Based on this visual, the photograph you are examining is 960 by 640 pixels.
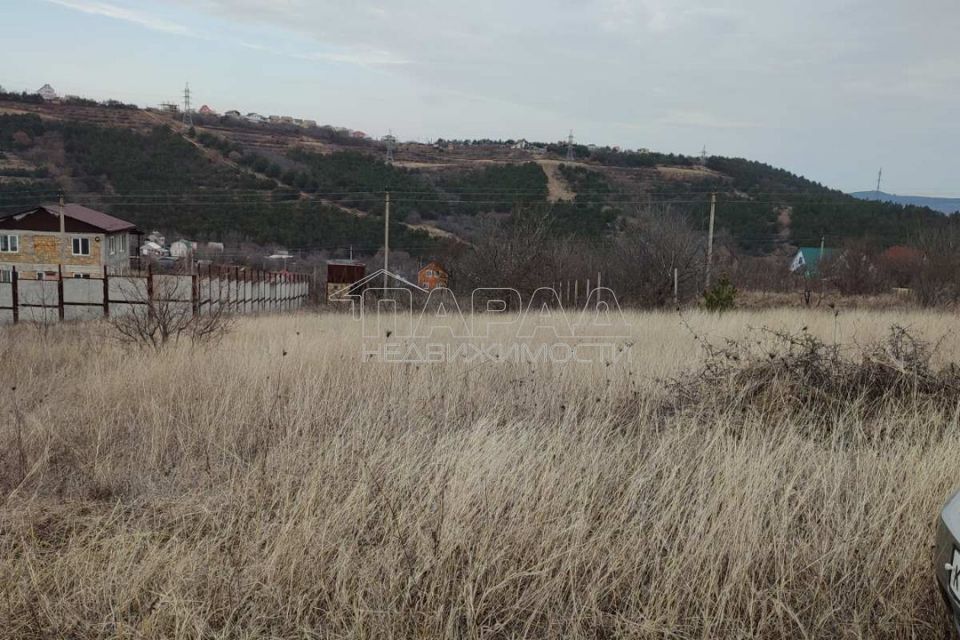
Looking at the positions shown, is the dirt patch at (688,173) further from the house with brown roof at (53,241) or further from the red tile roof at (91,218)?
the house with brown roof at (53,241)

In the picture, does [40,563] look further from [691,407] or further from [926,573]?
[691,407]

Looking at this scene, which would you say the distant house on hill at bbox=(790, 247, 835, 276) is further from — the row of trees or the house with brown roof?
the house with brown roof

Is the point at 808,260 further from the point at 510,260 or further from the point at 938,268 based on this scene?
the point at 510,260

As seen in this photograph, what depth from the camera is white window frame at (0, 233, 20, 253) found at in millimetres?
39719

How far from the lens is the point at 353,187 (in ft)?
196

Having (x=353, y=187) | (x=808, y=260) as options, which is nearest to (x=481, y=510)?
(x=808, y=260)

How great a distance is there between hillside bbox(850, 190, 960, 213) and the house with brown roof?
50.4 m

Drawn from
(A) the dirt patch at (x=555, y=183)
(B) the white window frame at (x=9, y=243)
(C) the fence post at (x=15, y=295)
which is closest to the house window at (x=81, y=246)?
(B) the white window frame at (x=9, y=243)

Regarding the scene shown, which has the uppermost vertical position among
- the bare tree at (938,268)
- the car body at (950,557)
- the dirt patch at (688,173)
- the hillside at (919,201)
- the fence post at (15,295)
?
the dirt patch at (688,173)

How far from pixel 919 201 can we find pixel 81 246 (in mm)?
56308

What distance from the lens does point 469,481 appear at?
3289 millimetres

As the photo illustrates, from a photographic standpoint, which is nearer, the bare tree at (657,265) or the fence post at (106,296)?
the fence post at (106,296)

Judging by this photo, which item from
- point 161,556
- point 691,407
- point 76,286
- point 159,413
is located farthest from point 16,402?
point 76,286

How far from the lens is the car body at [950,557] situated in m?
1.96
